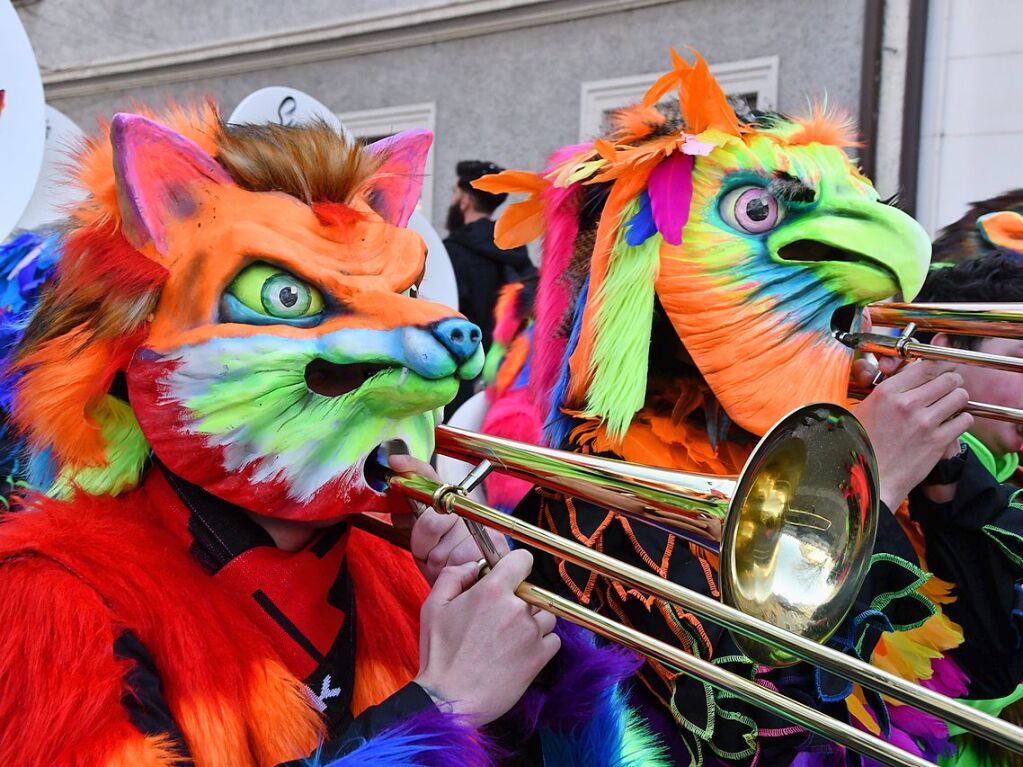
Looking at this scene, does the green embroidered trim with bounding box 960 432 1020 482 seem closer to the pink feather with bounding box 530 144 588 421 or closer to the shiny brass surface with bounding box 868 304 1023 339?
the shiny brass surface with bounding box 868 304 1023 339

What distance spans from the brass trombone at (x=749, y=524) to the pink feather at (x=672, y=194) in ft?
1.73

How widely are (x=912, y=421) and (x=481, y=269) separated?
388cm

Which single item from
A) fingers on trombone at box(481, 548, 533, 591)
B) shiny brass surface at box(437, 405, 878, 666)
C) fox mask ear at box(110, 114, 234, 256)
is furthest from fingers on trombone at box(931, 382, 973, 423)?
fox mask ear at box(110, 114, 234, 256)

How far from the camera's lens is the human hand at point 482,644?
1.46 m

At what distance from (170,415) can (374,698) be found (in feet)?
1.68

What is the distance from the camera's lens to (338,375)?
155 centimetres

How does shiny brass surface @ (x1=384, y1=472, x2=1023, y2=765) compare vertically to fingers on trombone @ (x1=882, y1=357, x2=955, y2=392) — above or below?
below

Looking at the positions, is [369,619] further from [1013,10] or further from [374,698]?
[1013,10]

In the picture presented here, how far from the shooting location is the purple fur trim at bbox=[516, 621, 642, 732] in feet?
5.61

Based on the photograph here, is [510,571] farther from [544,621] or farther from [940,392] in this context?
[940,392]

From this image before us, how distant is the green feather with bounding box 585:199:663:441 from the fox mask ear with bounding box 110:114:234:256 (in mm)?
818

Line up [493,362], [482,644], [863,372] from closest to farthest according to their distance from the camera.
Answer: [482,644]
[863,372]
[493,362]

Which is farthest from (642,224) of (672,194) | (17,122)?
(17,122)

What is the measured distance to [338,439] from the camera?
153 cm
